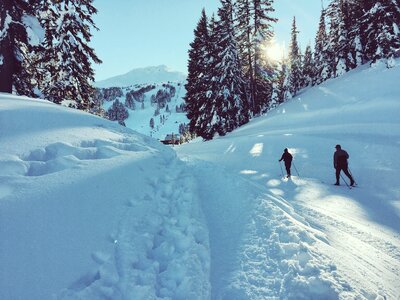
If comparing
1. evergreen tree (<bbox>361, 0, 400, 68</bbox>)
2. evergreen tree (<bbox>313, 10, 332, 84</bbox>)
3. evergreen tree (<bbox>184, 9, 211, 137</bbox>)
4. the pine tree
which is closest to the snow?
the pine tree

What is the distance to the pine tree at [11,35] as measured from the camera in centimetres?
1338

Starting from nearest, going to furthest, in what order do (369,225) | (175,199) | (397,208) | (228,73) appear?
(175,199) < (369,225) < (397,208) < (228,73)

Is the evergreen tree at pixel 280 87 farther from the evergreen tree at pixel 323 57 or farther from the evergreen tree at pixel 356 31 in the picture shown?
the evergreen tree at pixel 356 31

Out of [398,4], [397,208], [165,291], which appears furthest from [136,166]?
[398,4]

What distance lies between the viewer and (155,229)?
5.47 meters

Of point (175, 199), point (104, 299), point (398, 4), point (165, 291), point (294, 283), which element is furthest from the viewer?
point (398, 4)

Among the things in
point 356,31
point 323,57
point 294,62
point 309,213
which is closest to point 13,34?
point 309,213

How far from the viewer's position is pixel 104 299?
365 centimetres

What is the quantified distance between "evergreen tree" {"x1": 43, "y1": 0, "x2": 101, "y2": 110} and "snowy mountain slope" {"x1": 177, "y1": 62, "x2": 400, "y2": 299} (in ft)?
28.9

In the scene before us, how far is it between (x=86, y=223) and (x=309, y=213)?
6.14 metres

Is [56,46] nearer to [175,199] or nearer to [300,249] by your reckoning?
[175,199]

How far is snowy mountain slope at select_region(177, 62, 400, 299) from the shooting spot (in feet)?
15.9

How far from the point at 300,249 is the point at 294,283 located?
2.99 ft

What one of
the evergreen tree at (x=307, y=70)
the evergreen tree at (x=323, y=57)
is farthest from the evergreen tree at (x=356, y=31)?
the evergreen tree at (x=307, y=70)
